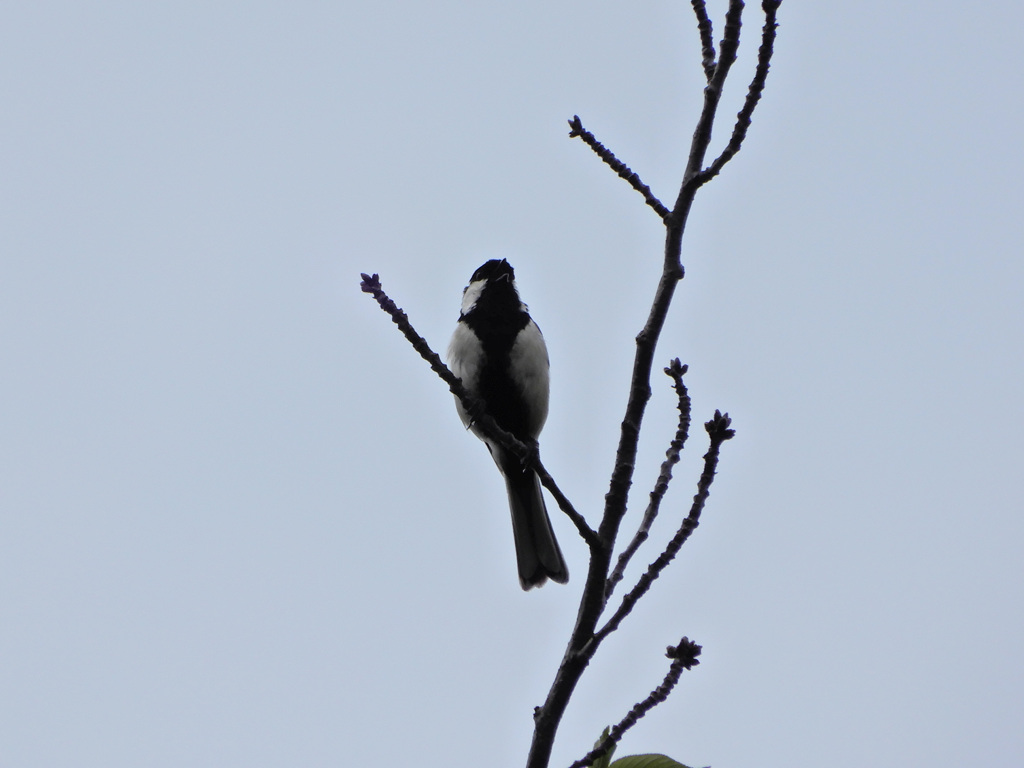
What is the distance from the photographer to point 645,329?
2.57 metres

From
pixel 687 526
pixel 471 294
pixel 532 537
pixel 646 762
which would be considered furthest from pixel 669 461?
pixel 471 294

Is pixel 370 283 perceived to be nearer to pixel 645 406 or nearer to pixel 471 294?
pixel 645 406

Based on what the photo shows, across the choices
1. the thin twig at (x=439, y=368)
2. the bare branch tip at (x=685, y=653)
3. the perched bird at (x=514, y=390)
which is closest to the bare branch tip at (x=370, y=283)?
the thin twig at (x=439, y=368)

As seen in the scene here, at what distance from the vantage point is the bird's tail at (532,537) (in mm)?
4984

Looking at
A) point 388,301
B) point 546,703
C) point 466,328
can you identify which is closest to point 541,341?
point 466,328

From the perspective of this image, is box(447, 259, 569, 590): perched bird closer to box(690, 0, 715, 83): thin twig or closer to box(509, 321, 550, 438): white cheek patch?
box(509, 321, 550, 438): white cheek patch

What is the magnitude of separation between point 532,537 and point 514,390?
75cm

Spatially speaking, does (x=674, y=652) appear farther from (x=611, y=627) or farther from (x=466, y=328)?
(x=466, y=328)

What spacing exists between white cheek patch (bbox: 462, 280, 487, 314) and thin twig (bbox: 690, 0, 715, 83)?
3.08 m

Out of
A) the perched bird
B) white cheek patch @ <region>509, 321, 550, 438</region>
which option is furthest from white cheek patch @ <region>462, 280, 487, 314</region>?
white cheek patch @ <region>509, 321, 550, 438</region>

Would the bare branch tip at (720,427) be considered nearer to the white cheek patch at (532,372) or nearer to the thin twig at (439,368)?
the thin twig at (439,368)

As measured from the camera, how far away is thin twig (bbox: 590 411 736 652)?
2.49 m

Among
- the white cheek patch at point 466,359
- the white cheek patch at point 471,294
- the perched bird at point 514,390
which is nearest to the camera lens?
the perched bird at point 514,390

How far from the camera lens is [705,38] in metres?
2.64
